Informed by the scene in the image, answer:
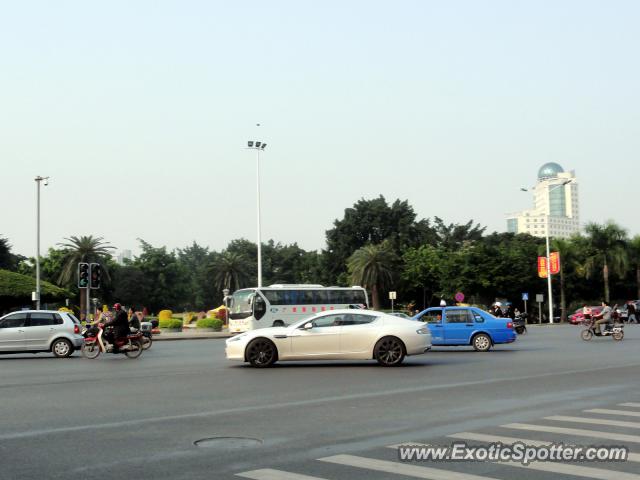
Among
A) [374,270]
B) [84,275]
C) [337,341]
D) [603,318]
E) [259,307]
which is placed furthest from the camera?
[374,270]

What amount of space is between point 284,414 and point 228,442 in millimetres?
2329

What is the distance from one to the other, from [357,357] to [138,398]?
7.32m

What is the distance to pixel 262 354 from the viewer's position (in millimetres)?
19281

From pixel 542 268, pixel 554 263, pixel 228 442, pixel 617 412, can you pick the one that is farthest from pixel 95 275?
pixel 542 268

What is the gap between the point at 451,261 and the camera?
245 feet

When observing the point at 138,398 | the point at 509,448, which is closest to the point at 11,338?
the point at 138,398

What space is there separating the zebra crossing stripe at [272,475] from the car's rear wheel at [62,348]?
64.7 feet

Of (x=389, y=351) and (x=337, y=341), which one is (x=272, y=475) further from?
(x=389, y=351)

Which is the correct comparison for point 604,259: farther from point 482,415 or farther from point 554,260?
point 482,415

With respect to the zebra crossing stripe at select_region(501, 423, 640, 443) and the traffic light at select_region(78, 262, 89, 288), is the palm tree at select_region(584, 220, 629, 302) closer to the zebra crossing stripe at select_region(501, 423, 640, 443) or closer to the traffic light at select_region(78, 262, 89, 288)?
the traffic light at select_region(78, 262, 89, 288)

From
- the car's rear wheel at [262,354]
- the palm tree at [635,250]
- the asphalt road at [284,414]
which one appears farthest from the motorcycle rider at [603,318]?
the palm tree at [635,250]

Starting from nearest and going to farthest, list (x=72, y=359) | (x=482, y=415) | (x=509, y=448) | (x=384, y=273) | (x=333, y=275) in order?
(x=509, y=448) < (x=482, y=415) < (x=72, y=359) < (x=384, y=273) < (x=333, y=275)

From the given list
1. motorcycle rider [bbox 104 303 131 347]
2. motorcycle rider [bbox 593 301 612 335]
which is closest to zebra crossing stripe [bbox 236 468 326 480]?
motorcycle rider [bbox 104 303 131 347]

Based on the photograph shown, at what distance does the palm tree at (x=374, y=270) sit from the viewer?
8269 centimetres
